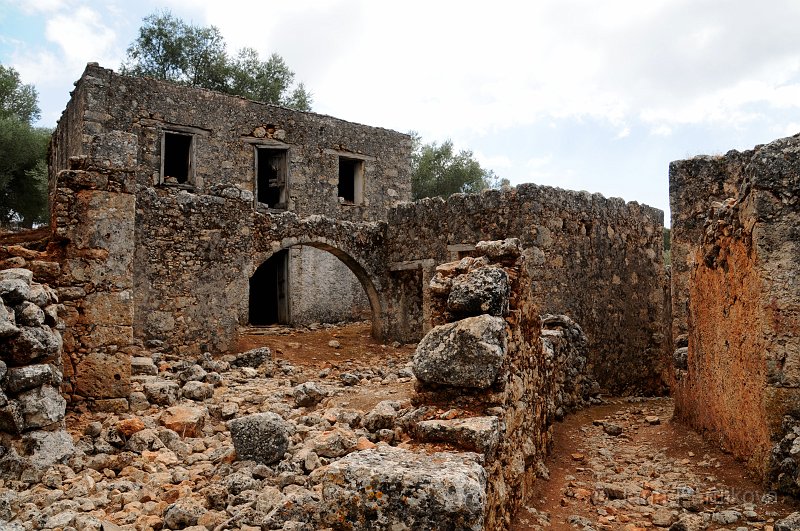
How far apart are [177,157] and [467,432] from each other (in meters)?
14.8

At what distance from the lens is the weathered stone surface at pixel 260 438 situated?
4.61m

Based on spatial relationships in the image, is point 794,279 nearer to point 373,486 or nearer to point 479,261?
point 479,261

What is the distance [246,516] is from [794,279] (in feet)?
12.6

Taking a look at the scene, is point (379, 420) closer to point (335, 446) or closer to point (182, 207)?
point (335, 446)

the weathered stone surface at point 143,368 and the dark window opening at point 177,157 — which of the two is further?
the dark window opening at point 177,157

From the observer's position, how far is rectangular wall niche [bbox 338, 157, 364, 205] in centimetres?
1711

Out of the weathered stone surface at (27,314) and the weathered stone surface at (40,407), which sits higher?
the weathered stone surface at (27,314)

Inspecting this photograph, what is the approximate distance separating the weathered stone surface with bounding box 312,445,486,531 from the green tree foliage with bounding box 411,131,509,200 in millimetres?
25045

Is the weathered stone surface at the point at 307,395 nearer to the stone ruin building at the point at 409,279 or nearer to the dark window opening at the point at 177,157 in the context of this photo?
the stone ruin building at the point at 409,279

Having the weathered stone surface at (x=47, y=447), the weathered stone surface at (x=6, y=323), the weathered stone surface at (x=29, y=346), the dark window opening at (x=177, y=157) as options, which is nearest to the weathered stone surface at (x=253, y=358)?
the weathered stone surface at (x=29, y=346)

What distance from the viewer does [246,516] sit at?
3.69 metres

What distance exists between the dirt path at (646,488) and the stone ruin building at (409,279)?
0.22 meters

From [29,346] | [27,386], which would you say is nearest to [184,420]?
[27,386]

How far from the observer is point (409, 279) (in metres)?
13.1
